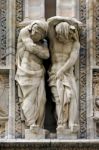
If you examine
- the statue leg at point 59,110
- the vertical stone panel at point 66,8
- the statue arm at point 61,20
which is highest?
the vertical stone panel at point 66,8

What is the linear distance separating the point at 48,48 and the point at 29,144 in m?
1.53

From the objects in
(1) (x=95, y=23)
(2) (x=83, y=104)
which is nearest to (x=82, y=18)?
(1) (x=95, y=23)

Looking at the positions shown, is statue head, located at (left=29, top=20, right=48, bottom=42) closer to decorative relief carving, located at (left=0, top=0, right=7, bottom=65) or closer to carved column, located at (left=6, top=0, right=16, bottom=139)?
carved column, located at (left=6, top=0, right=16, bottom=139)

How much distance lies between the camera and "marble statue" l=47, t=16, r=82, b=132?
14.2m

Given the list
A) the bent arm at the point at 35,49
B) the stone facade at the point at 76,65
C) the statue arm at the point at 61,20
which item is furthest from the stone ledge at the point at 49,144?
the statue arm at the point at 61,20

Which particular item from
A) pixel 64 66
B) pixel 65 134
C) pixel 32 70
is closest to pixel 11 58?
pixel 32 70

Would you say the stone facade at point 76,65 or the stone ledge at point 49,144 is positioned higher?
the stone facade at point 76,65

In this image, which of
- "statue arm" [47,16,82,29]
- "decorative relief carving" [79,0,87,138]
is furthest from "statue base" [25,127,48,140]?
"statue arm" [47,16,82,29]

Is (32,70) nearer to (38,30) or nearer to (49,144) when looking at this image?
(38,30)

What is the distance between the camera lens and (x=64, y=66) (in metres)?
14.4

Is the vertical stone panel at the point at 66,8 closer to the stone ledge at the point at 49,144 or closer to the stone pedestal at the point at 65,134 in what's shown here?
the stone pedestal at the point at 65,134

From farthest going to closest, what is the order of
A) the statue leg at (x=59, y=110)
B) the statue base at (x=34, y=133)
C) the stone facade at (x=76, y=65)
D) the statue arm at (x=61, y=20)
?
the statue arm at (x=61, y=20) → the stone facade at (x=76, y=65) → the statue leg at (x=59, y=110) → the statue base at (x=34, y=133)

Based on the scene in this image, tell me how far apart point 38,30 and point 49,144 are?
5.53 feet

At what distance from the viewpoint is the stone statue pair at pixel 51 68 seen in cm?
1421
